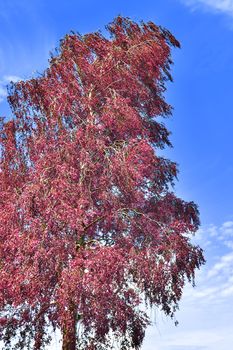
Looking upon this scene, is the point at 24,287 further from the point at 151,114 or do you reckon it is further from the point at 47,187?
the point at 151,114

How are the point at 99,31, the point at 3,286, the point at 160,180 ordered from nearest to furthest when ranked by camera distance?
the point at 3,286 < the point at 160,180 < the point at 99,31

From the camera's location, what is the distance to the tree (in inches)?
485

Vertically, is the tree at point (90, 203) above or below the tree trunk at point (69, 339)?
above

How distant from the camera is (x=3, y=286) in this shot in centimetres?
1276

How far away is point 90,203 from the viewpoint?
13.4 m

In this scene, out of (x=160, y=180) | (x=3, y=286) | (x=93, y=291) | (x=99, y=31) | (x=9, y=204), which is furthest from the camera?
(x=99, y=31)

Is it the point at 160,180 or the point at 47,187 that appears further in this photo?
the point at 160,180

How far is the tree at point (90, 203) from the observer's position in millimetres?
12312

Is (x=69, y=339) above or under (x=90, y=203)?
under

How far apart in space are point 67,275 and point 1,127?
23.1 ft

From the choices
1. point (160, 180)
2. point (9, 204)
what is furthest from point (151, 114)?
point (9, 204)

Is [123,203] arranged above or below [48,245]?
above

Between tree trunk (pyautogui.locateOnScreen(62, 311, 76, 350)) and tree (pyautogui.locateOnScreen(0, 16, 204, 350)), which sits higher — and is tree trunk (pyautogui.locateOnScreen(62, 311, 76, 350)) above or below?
below

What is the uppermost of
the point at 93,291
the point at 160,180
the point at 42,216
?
the point at 160,180
